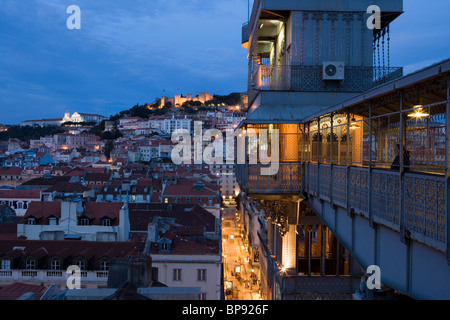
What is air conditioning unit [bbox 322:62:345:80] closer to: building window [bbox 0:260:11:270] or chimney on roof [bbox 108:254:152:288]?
chimney on roof [bbox 108:254:152:288]

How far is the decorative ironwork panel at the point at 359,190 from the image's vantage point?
6.73 m

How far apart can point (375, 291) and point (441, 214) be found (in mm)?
→ 2527

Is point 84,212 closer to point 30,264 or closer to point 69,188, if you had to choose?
point 30,264

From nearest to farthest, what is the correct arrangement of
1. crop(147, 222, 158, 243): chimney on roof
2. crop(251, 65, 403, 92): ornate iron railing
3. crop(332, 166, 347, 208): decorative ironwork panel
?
crop(332, 166, 347, 208): decorative ironwork panel, crop(251, 65, 403, 92): ornate iron railing, crop(147, 222, 158, 243): chimney on roof

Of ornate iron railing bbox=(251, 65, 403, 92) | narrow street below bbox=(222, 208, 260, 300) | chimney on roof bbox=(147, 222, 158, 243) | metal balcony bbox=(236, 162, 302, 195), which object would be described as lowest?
narrow street below bbox=(222, 208, 260, 300)

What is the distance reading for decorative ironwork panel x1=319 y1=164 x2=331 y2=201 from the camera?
29.3ft

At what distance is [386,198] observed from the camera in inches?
234

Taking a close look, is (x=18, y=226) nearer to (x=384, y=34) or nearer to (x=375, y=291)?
(x=384, y=34)

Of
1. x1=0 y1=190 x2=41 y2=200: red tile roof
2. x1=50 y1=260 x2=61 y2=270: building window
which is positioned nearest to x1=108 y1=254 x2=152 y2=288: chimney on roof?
x1=50 y1=260 x2=61 y2=270: building window

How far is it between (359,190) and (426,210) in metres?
2.20

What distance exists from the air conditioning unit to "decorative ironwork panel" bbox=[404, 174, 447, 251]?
8.35 m

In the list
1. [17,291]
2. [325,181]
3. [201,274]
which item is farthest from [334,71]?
[201,274]

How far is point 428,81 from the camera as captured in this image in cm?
497

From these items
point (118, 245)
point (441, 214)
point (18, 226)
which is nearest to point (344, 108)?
point (441, 214)
